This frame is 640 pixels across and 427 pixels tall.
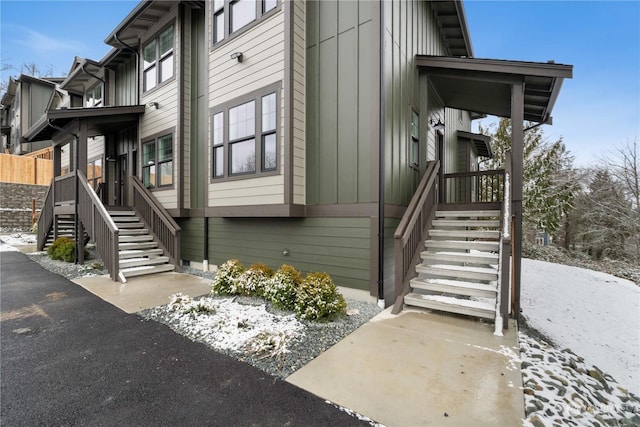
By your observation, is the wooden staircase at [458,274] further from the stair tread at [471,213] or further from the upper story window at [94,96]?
the upper story window at [94,96]

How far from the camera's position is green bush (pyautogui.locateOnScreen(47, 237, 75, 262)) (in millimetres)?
7863

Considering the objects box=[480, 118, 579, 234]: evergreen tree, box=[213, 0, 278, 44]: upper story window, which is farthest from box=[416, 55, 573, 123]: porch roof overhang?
box=[480, 118, 579, 234]: evergreen tree

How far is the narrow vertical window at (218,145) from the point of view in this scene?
6.27 meters

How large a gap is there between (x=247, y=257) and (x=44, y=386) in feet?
13.2

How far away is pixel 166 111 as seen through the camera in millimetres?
7660

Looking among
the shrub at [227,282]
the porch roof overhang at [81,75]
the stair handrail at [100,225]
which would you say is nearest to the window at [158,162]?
the stair handrail at [100,225]

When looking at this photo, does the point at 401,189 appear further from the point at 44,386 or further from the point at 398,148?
the point at 44,386

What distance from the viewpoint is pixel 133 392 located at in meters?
2.42

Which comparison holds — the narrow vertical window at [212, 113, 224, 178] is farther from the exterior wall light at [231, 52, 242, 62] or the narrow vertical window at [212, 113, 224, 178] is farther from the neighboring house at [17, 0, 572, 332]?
the exterior wall light at [231, 52, 242, 62]

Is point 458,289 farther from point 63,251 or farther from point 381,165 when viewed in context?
point 63,251

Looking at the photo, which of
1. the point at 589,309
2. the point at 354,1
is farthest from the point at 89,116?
the point at 589,309

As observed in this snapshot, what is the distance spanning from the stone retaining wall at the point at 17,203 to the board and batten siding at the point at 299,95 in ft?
59.0

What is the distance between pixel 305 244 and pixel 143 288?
3.17m

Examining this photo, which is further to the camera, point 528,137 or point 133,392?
point 528,137
